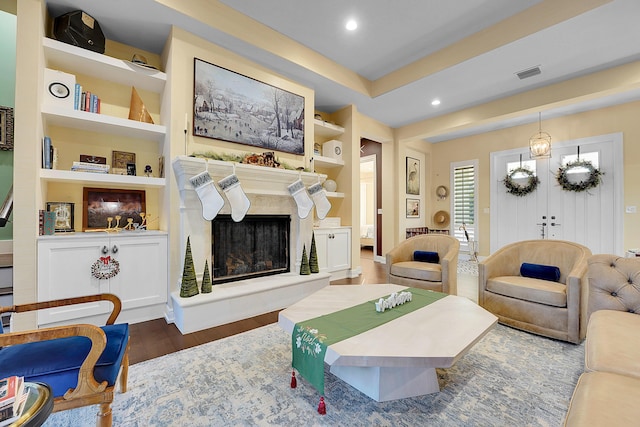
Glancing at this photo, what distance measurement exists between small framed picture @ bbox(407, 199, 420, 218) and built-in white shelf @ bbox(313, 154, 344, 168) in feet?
8.06

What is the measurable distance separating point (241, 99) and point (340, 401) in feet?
10.8

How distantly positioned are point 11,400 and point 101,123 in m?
2.70

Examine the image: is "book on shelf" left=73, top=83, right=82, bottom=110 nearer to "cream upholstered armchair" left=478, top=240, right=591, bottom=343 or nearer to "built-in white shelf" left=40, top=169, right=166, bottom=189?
"built-in white shelf" left=40, top=169, right=166, bottom=189

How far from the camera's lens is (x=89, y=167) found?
2.64 meters

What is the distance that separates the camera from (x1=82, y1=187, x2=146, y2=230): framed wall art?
288cm

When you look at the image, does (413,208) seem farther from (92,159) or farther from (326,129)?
(92,159)

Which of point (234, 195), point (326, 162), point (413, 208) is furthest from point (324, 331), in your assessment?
point (413, 208)

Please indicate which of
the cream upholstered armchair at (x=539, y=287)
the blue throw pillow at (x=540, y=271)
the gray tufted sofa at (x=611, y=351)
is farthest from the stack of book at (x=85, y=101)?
the blue throw pillow at (x=540, y=271)

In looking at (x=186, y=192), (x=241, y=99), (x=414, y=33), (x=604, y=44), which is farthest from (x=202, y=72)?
(x=604, y=44)

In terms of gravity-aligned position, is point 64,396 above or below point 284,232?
below

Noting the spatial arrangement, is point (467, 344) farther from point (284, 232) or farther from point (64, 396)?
point (284, 232)

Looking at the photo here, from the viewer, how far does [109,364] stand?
4.13 feet

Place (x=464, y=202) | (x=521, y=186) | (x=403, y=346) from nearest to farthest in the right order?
(x=403, y=346) → (x=521, y=186) → (x=464, y=202)

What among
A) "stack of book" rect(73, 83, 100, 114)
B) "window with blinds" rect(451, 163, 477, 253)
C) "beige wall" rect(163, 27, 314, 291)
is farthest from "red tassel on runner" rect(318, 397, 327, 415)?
"window with blinds" rect(451, 163, 477, 253)
